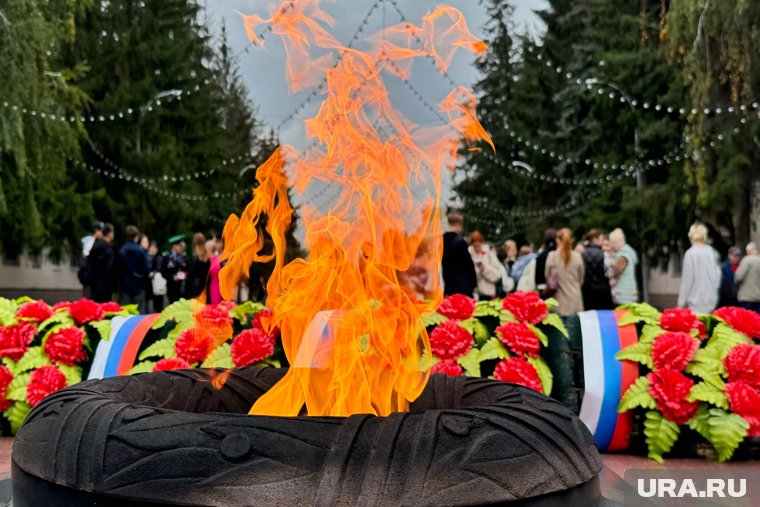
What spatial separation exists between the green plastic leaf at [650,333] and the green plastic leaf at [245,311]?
2.57 metres

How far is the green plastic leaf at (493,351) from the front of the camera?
500 cm

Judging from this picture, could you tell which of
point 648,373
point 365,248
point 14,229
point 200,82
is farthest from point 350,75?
point 200,82

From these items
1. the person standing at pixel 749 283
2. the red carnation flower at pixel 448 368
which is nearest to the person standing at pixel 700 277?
the person standing at pixel 749 283

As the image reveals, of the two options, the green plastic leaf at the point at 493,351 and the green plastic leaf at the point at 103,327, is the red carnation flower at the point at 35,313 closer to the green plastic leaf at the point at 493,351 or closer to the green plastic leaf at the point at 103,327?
the green plastic leaf at the point at 103,327

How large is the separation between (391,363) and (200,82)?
25.5 metres

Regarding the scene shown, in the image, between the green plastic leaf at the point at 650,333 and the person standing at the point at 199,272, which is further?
the person standing at the point at 199,272

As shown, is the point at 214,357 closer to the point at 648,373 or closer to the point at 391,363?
the point at 391,363

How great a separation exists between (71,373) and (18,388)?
1.22ft

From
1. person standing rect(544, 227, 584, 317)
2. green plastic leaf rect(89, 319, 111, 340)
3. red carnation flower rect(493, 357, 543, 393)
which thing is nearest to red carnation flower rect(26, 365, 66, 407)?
green plastic leaf rect(89, 319, 111, 340)

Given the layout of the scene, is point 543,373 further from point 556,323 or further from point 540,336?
point 556,323

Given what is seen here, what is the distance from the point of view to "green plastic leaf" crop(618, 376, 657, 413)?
15.8ft

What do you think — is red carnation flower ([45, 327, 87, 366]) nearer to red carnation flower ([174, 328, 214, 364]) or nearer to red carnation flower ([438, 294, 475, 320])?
red carnation flower ([174, 328, 214, 364])

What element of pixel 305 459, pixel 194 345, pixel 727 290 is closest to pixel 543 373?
pixel 194 345

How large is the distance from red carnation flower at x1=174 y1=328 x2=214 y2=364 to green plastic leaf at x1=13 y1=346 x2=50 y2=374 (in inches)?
39.4
